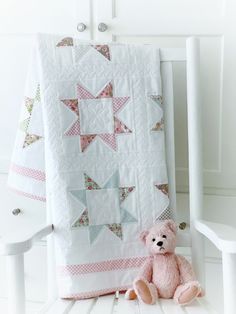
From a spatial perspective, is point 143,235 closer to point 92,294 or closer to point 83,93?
point 92,294

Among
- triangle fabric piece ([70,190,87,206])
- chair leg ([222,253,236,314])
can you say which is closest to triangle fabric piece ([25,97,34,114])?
triangle fabric piece ([70,190,87,206])

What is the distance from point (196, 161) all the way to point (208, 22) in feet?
1.11

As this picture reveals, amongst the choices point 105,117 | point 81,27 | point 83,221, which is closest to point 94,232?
point 83,221

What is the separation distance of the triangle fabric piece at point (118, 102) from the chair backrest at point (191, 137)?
0.09 meters

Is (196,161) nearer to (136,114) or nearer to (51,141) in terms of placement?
(136,114)

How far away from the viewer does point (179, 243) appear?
96 centimetres

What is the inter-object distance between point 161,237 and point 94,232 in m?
0.14

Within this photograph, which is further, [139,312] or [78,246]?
[78,246]

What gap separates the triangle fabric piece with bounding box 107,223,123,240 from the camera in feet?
3.07

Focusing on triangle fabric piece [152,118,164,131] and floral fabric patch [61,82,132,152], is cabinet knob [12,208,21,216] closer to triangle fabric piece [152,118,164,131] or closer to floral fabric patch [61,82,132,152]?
floral fabric patch [61,82,132,152]

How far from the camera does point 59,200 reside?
0.92 m

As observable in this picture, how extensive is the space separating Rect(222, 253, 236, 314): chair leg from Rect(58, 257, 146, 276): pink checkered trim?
25 centimetres

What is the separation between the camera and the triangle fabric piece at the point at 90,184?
93 centimetres

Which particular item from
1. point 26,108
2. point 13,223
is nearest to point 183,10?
point 26,108
